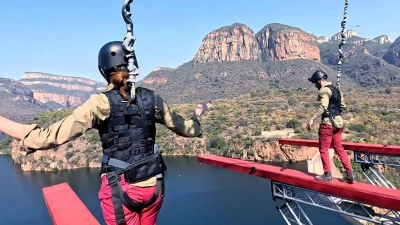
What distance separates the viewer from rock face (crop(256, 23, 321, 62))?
11594 cm

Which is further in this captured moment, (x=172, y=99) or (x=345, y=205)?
(x=172, y=99)

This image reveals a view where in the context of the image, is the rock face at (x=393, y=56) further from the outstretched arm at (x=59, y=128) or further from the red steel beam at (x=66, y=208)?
the outstretched arm at (x=59, y=128)

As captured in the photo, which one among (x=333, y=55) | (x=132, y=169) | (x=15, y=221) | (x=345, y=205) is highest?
→ (x=333, y=55)

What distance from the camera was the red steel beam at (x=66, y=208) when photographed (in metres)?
2.46

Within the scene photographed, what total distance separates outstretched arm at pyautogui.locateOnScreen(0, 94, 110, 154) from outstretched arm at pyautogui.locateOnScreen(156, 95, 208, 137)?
0.34 m

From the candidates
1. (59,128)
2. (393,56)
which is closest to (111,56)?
(59,128)

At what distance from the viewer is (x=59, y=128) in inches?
71.6

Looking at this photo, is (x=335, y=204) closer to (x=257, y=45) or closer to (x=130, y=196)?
(x=130, y=196)

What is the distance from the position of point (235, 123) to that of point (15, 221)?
26.3m

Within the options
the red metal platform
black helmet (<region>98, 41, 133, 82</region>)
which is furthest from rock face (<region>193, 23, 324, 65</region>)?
black helmet (<region>98, 41, 133, 82</region>)

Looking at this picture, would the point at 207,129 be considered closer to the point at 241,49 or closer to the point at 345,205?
the point at 345,205

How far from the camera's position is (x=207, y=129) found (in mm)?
44344

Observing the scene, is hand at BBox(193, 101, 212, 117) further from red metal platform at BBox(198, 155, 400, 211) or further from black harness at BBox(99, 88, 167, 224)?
red metal platform at BBox(198, 155, 400, 211)

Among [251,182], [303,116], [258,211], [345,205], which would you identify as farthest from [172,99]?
[345,205]
